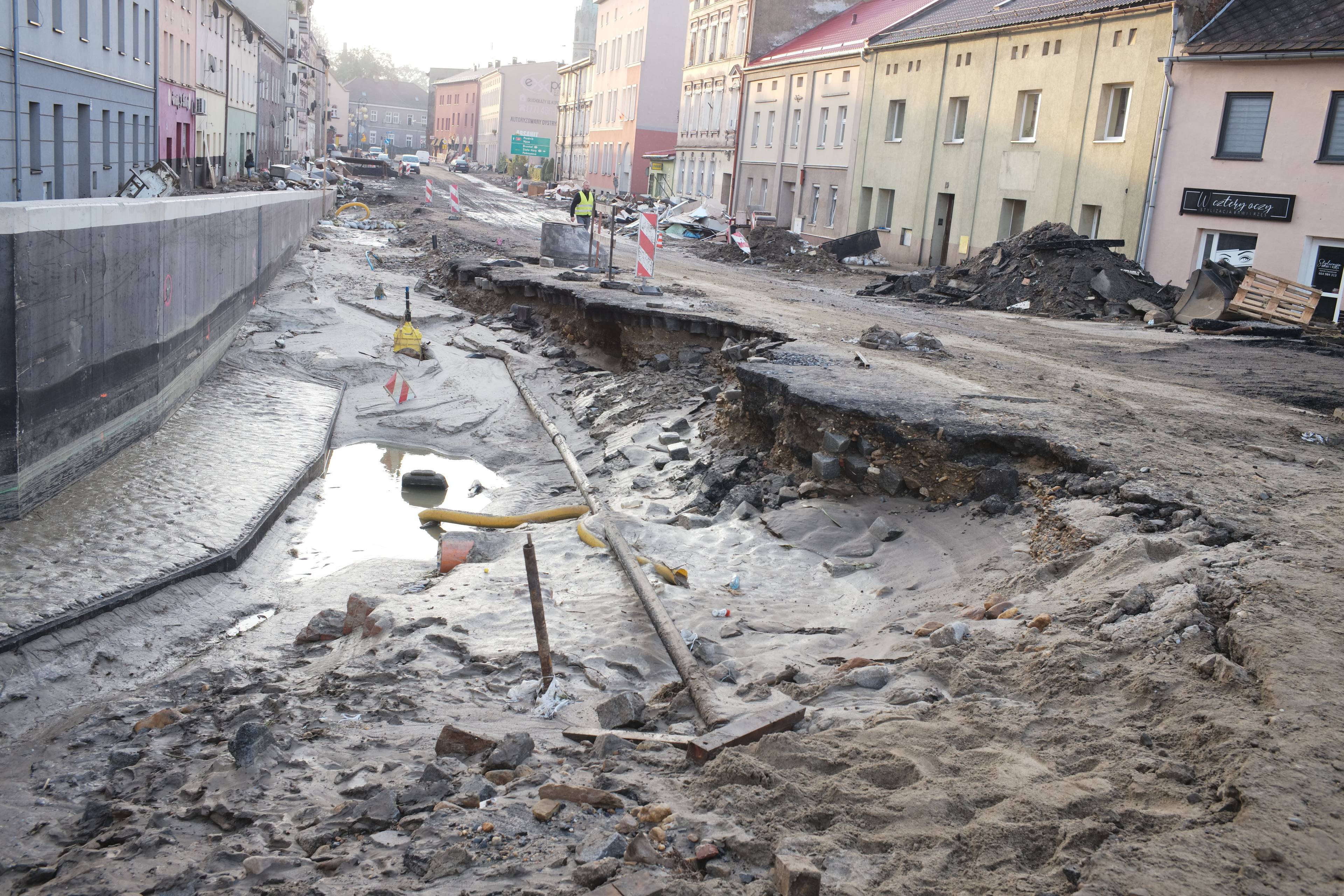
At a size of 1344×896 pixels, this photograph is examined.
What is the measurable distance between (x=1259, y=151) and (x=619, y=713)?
2006cm

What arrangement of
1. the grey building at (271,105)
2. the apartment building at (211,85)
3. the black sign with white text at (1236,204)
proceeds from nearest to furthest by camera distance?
the black sign with white text at (1236,204) < the apartment building at (211,85) < the grey building at (271,105)

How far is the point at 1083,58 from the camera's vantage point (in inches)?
931

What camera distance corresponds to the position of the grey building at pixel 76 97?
70.9 ft

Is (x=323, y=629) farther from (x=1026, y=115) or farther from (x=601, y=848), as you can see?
(x=1026, y=115)

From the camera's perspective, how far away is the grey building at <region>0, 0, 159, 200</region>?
2161 cm

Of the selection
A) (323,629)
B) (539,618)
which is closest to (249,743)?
(539,618)

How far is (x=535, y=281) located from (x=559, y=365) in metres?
3.28

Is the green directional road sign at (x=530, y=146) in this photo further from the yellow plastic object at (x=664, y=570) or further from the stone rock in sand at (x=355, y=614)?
the stone rock in sand at (x=355, y=614)

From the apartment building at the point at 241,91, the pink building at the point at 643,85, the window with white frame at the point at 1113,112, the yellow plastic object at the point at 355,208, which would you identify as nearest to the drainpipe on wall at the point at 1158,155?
the window with white frame at the point at 1113,112

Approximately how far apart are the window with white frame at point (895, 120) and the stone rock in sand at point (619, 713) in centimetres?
2952

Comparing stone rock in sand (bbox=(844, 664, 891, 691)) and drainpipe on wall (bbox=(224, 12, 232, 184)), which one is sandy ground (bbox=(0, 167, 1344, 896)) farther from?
drainpipe on wall (bbox=(224, 12, 232, 184))

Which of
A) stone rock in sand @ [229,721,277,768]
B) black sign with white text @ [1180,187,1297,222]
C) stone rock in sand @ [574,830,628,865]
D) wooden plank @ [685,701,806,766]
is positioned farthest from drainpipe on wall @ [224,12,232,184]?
stone rock in sand @ [574,830,628,865]

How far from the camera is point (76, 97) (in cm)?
2550

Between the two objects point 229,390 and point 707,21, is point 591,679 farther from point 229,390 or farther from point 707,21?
point 707,21
